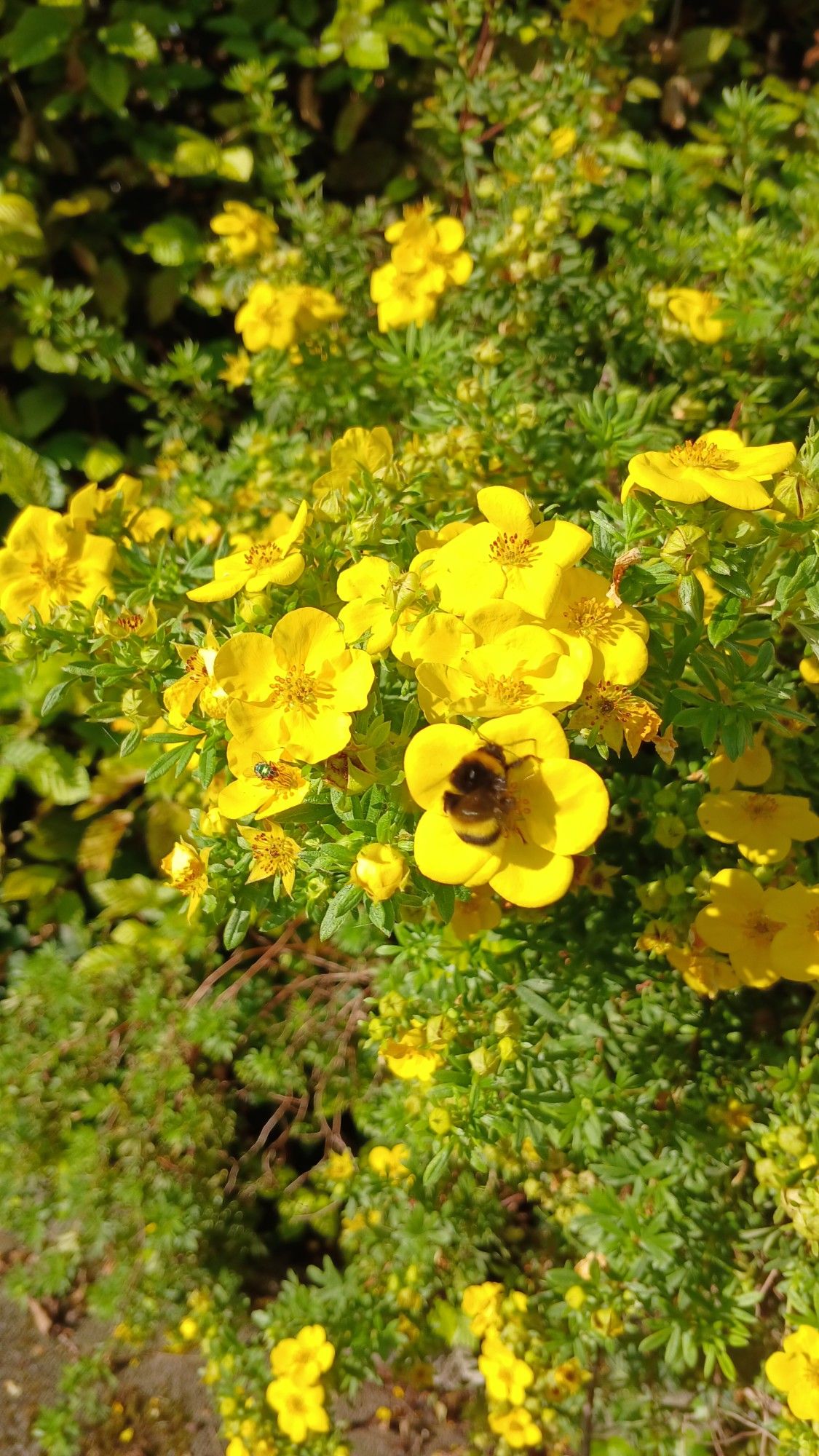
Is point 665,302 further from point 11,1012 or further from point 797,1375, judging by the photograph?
point 11,1012

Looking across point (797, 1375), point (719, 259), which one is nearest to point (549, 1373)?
point (797, 1375)

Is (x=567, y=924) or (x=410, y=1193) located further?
(x=410, y=1193)

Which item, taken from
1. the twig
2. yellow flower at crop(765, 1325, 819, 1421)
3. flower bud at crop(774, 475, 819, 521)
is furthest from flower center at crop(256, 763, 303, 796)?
the twig

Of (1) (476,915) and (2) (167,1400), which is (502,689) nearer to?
(1) (476,915)

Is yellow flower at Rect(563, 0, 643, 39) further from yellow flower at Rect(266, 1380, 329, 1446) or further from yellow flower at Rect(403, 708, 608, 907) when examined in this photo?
yellow flower at Rect(266, 1380, 329, 1446)

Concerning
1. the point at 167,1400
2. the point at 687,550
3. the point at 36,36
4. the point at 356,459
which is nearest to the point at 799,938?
the point at 687,550

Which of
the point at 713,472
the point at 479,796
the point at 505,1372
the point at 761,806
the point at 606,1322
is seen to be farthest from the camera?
the point at 505,1372
